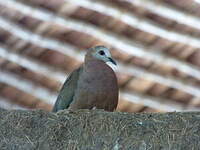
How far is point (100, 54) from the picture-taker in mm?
5348

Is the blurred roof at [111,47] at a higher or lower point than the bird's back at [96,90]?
higher

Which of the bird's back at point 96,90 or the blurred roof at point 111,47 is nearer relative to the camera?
the bird's back at point 96,90

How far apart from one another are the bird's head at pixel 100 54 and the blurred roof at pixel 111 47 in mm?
374

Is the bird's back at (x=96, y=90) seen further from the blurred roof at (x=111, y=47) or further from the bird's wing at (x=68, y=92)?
the blurred roof at (x=111, y=47)

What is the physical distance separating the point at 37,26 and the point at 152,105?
1264 millimetres

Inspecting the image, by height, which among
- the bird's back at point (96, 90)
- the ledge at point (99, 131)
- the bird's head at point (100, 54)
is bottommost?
the ledge at point (99, 131)

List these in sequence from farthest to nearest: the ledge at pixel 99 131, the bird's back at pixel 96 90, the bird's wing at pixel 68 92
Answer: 1. the bird's wing at pixel 68 92
2. the bird's back at pixel 96 90
3. the ledge at pixel 99 131

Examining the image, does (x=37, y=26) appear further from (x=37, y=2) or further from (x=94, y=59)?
(x=94, y=59)

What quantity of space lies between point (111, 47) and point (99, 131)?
1463 mm

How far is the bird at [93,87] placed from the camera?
16.7ft

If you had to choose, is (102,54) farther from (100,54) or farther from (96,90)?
(96,90)

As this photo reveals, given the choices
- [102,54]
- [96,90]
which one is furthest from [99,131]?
[102,54]

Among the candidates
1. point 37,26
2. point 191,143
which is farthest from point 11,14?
point 191,143

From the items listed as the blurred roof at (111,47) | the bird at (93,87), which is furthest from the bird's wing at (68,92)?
the blurred roof at (111,47)
